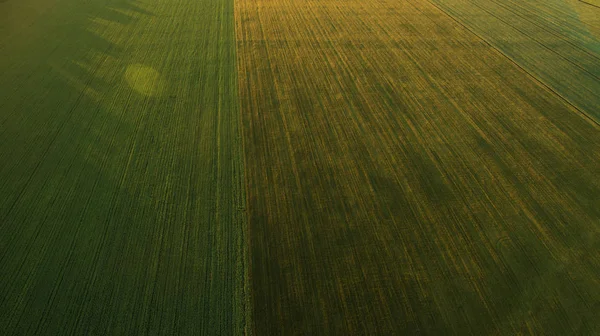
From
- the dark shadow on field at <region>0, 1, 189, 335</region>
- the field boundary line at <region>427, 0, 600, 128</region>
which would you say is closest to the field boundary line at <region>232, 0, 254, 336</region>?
the dark shadow on field at <region>0, 1, 189, 335</region>

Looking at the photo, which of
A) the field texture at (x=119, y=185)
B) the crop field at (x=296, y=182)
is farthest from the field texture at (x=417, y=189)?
the field texture at (x=119, y=185)

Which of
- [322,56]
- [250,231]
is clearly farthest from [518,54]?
[250,231]

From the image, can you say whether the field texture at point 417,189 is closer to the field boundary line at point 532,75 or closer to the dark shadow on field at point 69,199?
the field boundary line at point 532,75

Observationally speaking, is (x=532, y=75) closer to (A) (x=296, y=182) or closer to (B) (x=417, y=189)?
(B) (x=417, y=189)

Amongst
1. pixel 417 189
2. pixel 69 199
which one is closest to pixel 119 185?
pixel 69 199

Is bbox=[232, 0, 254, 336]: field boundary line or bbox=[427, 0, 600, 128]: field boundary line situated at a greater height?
bbox=[427, 0, 600, 128]: field boundary line

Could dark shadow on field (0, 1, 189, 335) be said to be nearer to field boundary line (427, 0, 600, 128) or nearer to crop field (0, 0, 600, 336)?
crop field (0, 0, 600, 336)
